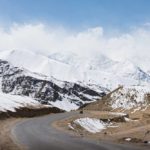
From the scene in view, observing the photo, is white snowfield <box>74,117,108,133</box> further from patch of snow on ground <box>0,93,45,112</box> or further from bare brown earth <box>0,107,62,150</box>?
patch of snow on ground <box>0,93,45,112</box>

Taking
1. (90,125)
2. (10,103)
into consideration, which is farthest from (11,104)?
(90,125)

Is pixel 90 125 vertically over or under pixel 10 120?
under

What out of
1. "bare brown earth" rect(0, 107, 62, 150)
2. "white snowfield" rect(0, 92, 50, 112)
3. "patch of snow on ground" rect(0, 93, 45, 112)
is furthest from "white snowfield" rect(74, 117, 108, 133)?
"patch of snow on ground" rect(0, 93, 45, 112)

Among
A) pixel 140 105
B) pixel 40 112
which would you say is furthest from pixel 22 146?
pixel 140 105

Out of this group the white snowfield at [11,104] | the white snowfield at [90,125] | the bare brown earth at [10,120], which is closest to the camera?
the bare brown earth at [10,120]

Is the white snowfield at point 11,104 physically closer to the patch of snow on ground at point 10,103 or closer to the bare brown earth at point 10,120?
the patch of snow on ground at point 10,103

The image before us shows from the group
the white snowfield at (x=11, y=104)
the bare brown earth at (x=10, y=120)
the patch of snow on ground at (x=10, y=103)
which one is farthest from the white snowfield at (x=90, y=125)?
the patch of snow on ground at (x=10, y=103)

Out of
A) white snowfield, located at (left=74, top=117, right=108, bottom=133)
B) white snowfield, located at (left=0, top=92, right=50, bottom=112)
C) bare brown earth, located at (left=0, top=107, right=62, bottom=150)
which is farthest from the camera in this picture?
white snowfield, located at (left=0, top=92, right=50, bottom=112)

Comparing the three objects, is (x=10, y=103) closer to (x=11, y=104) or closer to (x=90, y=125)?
(x=11, y=104)

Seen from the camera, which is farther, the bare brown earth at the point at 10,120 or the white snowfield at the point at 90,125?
the white snowfield at the point at 90,125

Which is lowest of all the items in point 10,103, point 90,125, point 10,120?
point 90,125

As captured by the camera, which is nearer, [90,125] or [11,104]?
[90,125]

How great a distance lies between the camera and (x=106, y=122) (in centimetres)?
9225

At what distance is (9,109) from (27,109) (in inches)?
712
